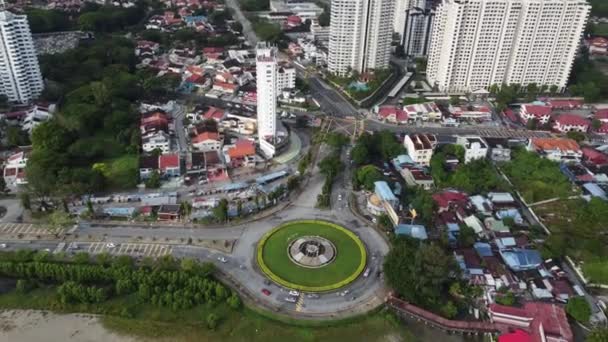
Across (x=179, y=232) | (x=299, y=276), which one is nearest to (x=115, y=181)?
(x=179, y=232)

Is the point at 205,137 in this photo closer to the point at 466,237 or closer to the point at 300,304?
the point at 300,304

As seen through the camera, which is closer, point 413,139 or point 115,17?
point 413,139

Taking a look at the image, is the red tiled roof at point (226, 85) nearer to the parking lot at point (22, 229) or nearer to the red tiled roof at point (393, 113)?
the red tiled roof at point (393, 113)

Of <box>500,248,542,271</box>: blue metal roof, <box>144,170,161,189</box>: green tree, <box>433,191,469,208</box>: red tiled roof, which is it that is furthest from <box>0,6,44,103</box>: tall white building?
<box>500,248,542,271</box>: blue metal roof

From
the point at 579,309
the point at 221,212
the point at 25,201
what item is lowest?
the point at 579,309

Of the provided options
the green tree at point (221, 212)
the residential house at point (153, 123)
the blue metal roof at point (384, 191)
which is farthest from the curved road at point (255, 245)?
the residential house at point (153, 123)

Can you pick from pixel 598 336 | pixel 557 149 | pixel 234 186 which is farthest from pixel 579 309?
pixel 234 186

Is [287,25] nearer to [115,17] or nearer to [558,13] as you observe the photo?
[115,17]
